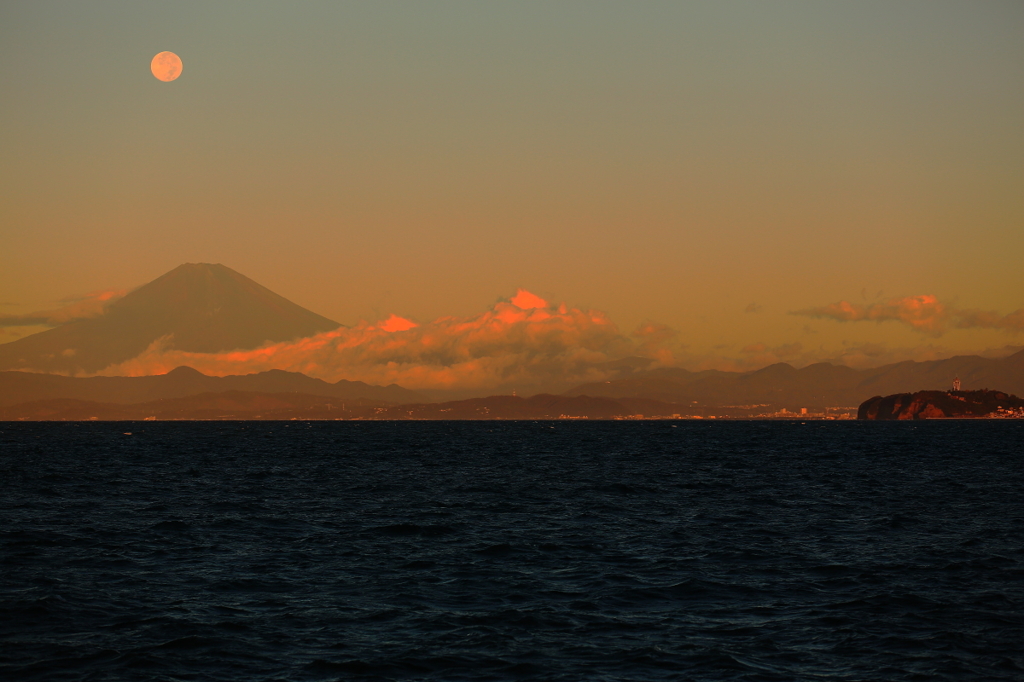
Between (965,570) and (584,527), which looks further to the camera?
(584,527)

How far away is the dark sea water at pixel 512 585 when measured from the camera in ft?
81.9

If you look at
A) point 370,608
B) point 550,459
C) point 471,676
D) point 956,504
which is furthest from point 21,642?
point 550,459

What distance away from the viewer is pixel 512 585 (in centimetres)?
3472

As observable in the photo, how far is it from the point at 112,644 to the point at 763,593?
70.2ft

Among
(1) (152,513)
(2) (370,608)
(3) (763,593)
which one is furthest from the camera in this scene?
(1) (152,513)

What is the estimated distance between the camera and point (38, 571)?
37281 millimetres

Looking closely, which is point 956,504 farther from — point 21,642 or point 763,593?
point 21,642

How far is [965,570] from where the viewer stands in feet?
123

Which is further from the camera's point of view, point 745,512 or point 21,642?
point 745,512

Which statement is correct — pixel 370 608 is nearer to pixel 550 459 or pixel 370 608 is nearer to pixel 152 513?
pixel 152 513

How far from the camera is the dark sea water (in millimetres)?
24953

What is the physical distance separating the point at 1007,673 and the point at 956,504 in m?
42.1

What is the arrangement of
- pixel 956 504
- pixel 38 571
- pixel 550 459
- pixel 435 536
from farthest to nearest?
pixel 550 459, pixel 956 504, pixel 435 536, pixel 38 571

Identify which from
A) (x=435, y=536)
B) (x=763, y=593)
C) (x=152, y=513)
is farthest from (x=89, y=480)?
(x=763, y=593)
